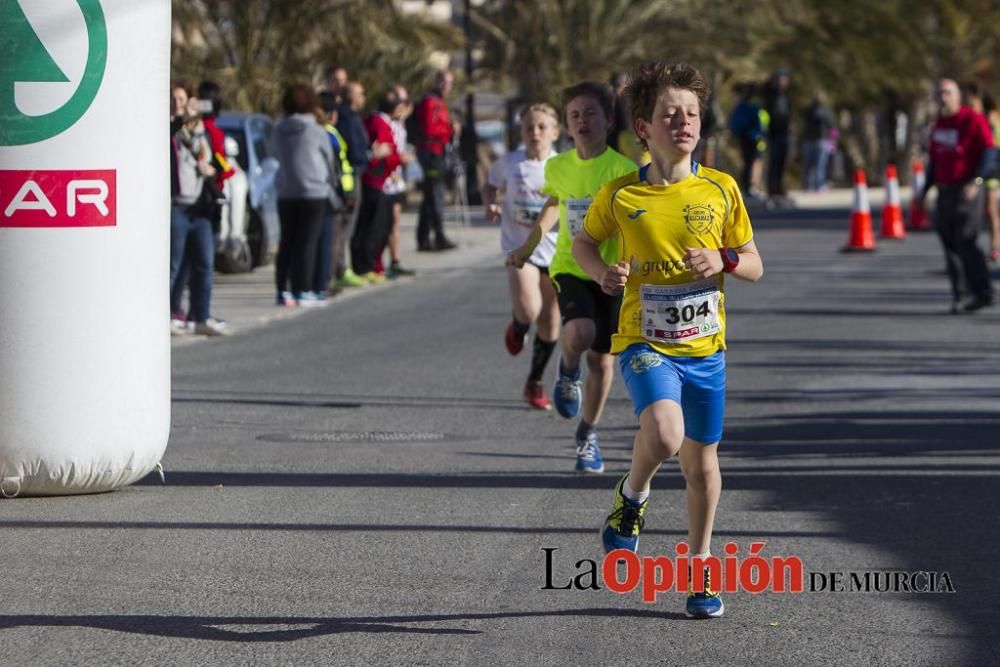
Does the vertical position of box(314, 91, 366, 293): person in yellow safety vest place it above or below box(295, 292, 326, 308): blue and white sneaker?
above

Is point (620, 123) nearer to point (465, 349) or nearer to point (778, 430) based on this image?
point (465, 349)

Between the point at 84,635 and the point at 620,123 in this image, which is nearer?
the point at 84,635

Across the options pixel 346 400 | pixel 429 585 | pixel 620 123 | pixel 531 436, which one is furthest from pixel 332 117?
pixel 429 585

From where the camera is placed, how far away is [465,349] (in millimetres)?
15031

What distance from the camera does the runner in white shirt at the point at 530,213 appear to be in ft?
36.6

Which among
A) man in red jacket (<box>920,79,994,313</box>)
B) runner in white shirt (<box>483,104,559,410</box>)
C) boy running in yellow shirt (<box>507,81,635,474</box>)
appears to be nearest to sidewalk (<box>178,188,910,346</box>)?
runner in white shirt (<box>483,104,559,410</box>)

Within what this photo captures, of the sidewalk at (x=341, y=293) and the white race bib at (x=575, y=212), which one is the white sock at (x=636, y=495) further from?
the sidewalk at (x=341, y=293)

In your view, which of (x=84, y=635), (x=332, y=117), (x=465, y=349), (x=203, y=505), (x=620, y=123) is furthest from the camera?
(x=620, y=123)

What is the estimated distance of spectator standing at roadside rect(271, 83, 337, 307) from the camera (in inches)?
680

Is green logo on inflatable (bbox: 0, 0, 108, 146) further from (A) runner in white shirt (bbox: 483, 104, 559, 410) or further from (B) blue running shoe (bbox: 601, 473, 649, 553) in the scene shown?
(A) runner in white shirt (bbox: 483, 104, 559, 410)

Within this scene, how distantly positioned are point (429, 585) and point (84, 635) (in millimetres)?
1275

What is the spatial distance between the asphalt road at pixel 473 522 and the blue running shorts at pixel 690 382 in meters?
0.61

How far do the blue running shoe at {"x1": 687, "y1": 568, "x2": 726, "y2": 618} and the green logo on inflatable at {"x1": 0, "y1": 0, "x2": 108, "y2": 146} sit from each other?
336 cm

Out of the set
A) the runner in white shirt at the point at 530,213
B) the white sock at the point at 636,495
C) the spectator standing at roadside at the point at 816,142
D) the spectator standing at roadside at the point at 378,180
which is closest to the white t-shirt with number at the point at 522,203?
the runner in white shirt at the point at 530,213
